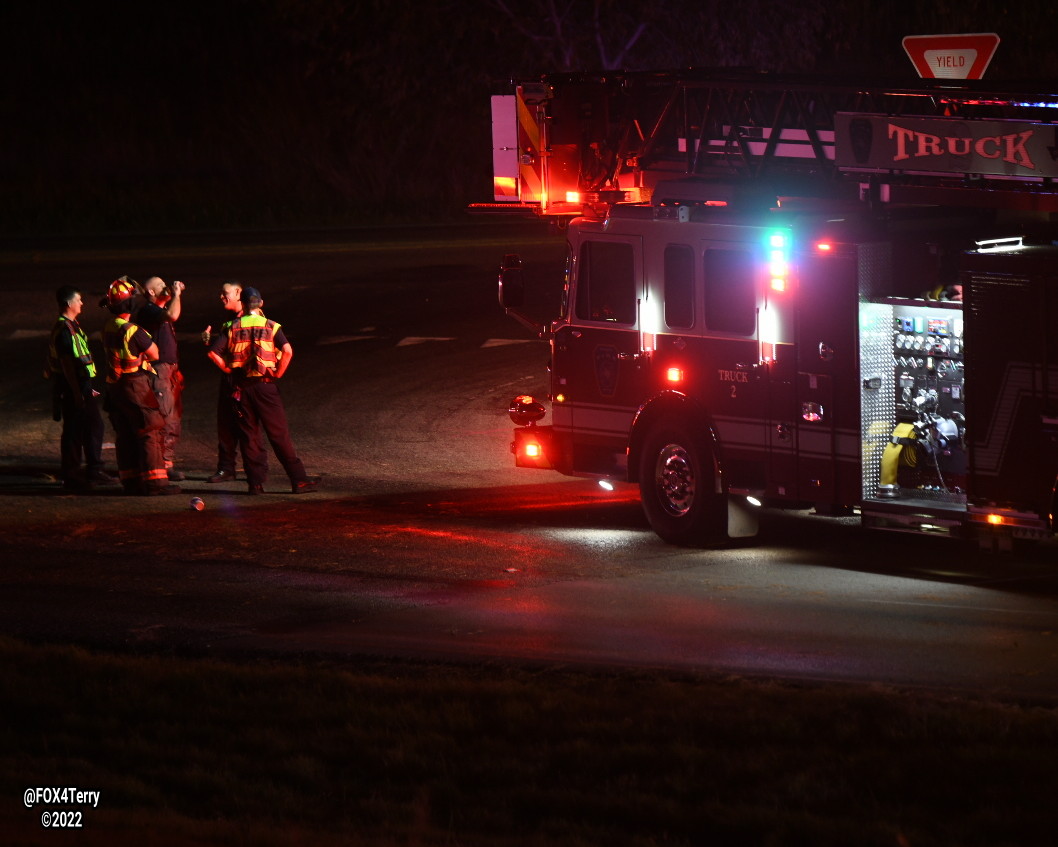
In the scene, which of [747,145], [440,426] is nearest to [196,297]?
[440,426]

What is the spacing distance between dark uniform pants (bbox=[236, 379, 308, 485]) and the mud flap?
4105 millimetres

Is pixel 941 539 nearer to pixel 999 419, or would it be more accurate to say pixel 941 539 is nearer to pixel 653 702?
pixel 999 419

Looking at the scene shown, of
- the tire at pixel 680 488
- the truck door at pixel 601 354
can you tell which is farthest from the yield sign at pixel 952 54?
the tire at pixel 680 488

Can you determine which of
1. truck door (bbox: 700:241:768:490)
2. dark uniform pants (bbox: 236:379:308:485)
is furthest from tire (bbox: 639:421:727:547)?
dark uniform pants (bbox: 236:379:308:485)

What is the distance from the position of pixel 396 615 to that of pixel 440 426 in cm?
789

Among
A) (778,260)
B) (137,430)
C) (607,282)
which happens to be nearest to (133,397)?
(137,430)

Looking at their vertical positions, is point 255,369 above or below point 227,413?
above

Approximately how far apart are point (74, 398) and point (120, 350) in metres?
0.79

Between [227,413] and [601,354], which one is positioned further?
[227,413]

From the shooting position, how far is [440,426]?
18938 millimetres

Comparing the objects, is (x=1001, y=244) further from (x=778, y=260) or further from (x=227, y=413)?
(x=227, y=413)

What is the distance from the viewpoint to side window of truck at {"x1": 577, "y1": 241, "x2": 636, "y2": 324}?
1378 cm

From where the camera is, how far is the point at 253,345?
598 inches

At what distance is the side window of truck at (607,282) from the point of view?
13.8m
